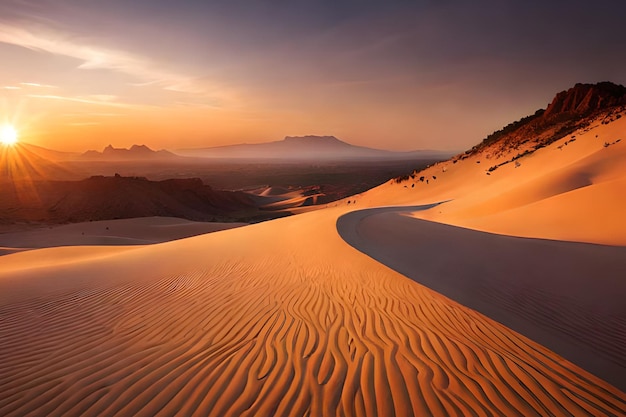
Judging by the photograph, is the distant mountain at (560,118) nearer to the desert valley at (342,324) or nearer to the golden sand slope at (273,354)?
the desert valley at (342,324)

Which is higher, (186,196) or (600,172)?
(186,196)

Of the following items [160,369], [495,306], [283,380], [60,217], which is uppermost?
[60,217]

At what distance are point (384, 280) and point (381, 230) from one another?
16.1ft

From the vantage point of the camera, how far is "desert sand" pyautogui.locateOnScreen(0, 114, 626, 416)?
9.25 ft

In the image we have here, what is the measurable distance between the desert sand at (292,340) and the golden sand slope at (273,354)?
17 mm

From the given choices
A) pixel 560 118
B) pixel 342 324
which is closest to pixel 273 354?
pixel 342 324

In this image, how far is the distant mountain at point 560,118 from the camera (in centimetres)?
2808

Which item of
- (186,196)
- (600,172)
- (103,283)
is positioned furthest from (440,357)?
(186,196)

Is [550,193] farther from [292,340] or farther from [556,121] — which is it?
[556,121]

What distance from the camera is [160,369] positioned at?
3320 millimetres

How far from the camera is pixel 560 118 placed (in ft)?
104

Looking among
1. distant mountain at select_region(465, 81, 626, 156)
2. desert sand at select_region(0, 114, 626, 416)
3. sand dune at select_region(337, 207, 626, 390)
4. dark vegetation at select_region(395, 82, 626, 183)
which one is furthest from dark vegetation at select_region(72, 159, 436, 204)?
desert sand at select_region(0, 114, 626, 416)

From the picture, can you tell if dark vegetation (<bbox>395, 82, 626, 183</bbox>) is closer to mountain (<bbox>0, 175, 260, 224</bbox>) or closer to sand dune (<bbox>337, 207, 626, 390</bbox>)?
sand dune (<bbox>337, 207, 626, 390</bbox>)

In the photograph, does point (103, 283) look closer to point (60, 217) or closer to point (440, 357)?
point (440, 357)
